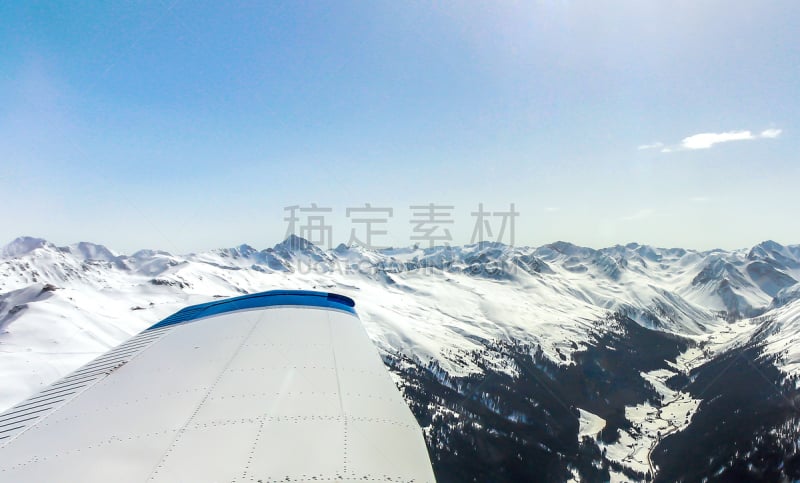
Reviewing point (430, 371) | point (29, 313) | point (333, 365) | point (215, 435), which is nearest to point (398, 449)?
point (215, 435)

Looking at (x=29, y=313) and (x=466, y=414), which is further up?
(x=29, y=313)

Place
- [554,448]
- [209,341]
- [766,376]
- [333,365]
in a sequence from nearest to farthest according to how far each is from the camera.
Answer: [333,365] → [209,341] → [554,448] → [766,376]

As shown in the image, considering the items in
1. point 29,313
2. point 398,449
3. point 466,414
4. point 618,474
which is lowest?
point 618,474

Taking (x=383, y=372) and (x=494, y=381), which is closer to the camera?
(x=383, y=372)

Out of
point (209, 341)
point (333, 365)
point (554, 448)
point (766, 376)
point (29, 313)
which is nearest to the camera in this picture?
point (333, 365)

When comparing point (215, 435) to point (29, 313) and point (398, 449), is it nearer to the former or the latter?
point (398, 449)

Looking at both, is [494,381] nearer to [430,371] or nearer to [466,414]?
[430,371]
